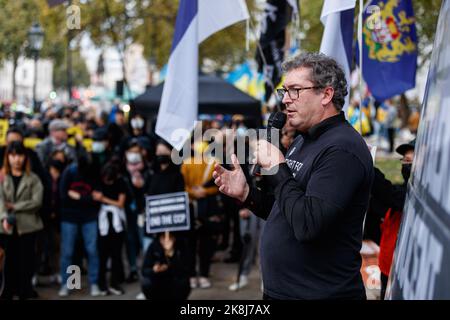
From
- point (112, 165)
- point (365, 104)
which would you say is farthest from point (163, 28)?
point (112, 165)

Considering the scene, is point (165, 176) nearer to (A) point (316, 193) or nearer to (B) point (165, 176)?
(B) point (165, 176)

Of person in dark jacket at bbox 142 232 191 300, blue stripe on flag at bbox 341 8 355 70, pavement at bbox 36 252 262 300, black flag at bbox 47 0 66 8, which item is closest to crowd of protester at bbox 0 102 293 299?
person in dark jacket at bbox 142 232 191 300

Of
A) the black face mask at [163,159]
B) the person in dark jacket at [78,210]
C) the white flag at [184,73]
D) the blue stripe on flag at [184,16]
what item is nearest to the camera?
the white flag at [184,73]

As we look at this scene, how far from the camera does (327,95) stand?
302cm

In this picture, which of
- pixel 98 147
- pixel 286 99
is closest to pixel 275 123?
pixel 286 99

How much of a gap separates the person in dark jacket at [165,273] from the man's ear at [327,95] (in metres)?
4.43

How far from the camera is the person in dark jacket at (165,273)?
7180 mm

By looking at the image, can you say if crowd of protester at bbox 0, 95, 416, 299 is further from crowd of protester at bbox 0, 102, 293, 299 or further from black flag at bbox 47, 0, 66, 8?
black flag at bbox 47, 0, 66, 8

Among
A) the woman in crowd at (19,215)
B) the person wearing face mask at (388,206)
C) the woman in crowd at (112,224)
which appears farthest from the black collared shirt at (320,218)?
the woman in crowd at (112,224)

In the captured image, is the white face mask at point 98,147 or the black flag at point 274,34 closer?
the black flag at point 274,34

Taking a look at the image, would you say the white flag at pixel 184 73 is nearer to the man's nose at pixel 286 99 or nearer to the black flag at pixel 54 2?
the black flag at pixel 54 2

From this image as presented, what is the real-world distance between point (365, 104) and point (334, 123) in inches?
690

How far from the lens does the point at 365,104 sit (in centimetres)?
Answer: 2012

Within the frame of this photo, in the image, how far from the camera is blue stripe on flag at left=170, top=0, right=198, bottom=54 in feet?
18.2
